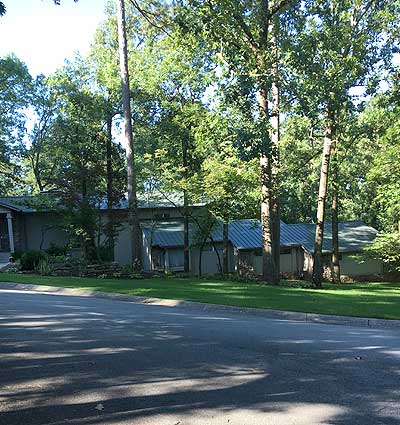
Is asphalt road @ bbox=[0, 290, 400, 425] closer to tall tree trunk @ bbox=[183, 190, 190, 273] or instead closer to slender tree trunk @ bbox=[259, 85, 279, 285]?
slender tree trunk @ bbox=[259, 85, 279, 285]

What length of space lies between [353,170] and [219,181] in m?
19.1

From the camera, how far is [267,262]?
21188mm

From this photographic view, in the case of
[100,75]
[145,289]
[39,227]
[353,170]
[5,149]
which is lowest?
[145,289]

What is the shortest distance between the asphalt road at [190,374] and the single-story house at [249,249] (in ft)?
76.5

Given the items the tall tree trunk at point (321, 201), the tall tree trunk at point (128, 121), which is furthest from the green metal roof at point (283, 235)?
the tall tree trunk at point (128, 121)

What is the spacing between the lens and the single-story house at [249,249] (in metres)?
34.1

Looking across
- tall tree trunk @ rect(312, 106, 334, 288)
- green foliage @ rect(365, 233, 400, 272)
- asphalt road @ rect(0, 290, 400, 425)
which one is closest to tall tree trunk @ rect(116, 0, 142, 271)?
tall tree trunk @ rect(312, 106, 334, 288)

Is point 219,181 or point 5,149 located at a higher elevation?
point 5,149

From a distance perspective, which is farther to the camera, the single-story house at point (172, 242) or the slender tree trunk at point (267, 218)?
the single-story house at point (172, 242)

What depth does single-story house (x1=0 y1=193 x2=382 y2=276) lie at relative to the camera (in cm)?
3356

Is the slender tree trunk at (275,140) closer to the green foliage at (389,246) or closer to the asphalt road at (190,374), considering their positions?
the green foliage at (389,246)

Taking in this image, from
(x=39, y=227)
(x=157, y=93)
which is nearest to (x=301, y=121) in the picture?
(x=157, y=93)

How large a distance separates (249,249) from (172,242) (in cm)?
560

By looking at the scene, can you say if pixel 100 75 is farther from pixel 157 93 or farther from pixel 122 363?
pixel 122 363
